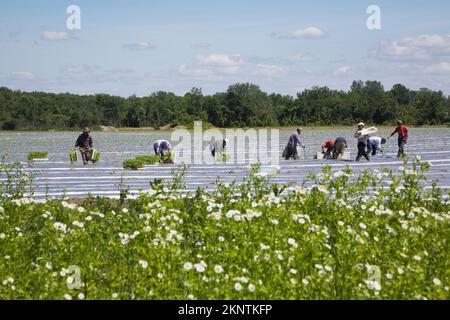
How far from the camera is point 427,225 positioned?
8.12 meters

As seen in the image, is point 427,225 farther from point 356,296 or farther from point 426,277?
point 356,296

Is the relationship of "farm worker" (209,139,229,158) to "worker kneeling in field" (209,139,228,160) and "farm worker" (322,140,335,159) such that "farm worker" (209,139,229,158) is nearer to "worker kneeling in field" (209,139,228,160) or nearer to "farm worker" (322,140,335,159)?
"worker kneeling in field" (209,139,228,160)

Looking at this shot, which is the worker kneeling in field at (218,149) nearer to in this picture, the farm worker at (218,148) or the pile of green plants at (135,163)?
the farm worker at (218,148)

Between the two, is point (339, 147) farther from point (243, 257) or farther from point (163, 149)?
point (243, 257)

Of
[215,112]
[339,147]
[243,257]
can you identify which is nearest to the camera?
[243,257]

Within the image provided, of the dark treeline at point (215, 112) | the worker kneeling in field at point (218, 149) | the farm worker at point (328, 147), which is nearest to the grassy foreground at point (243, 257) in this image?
the farm worker at point (328, 147)

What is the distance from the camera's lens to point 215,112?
3984 inches

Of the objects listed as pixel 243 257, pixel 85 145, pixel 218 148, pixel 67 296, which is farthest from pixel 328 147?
pixel 67 296

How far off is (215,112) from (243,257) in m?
94.4

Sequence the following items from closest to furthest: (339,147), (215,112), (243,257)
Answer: (243,257) < (339,147) < (215,112)

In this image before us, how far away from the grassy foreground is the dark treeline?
278 feet

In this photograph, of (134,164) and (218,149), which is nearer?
(134,164)
